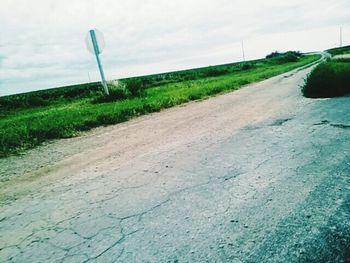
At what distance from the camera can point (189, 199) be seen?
132 inches

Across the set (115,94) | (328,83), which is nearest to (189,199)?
(328,83)

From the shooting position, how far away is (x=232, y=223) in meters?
2.78

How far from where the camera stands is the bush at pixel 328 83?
372 inches

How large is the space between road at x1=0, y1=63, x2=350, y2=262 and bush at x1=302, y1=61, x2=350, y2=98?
11.2 ft

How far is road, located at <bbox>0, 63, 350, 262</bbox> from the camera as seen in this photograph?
2488 millimetres

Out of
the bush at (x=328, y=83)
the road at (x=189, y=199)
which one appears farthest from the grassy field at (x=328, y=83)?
the road at (x=189, y=199)

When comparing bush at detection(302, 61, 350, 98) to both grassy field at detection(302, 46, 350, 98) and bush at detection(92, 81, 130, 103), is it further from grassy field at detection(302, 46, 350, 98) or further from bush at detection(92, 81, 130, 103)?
bush at detection(92, 81, 130, 103)

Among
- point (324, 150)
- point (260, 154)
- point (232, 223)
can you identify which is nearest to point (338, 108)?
point (324, 150)

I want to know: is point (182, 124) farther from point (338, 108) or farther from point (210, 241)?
point (210, 241)

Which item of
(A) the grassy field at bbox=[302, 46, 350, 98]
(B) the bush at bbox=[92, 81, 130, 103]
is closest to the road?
(A) the grassy field at bbox=[302, 46, 350, 98]

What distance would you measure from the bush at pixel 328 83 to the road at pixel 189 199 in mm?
3399

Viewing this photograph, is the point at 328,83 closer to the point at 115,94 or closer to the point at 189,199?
the point at 189,199

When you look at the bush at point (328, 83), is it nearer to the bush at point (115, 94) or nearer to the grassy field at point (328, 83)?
the grassy field at point (328, 83)

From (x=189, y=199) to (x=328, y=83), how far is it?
26.9 feet
